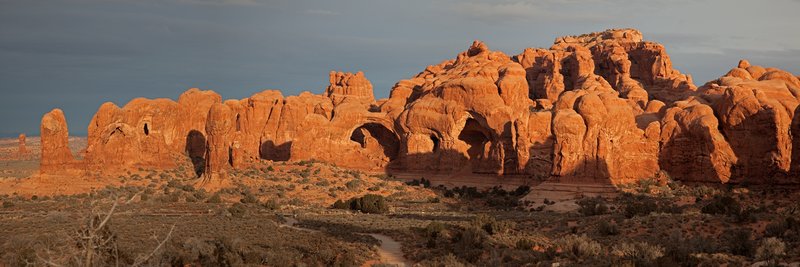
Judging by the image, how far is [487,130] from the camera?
56.8m

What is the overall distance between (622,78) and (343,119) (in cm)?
3134

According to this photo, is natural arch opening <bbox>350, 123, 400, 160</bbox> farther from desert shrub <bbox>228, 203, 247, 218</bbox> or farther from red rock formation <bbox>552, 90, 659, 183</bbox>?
desert shrub <bbox>228, 203, 247, 218</bbox>

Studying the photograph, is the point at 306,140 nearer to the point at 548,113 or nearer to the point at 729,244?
the point at 548,113

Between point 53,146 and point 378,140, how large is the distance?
25683 millimetres

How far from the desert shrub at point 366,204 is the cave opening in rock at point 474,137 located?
13603 mm

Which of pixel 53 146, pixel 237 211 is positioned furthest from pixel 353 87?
pixel 237 211

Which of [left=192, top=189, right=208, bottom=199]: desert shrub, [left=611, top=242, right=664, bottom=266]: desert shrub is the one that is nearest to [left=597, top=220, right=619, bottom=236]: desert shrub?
[left=611, top=242, right=664, bottom=266]: desert shrub

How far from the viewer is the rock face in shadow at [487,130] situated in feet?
156

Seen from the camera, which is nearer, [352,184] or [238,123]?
[352,184]

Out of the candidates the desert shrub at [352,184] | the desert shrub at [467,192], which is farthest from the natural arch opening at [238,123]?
the desert shrub at [467,192]

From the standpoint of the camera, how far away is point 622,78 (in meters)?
75.3

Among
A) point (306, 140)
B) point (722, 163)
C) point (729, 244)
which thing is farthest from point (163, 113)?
point (729, 244)

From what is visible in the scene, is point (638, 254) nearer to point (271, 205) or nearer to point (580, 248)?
point (580, 248)

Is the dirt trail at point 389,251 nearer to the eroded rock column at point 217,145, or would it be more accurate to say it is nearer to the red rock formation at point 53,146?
the eroded rock column at point 217,145
